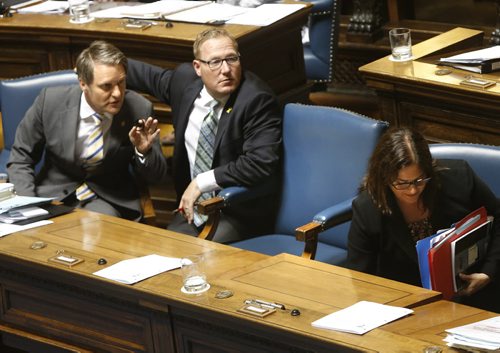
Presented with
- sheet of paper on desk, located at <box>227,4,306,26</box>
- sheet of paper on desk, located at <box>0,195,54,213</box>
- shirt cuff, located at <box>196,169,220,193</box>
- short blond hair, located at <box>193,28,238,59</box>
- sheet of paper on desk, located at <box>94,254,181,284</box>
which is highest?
short blond hair, located at <box>193,28,238,59</box>

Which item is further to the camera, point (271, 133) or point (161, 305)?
point (271, 133)

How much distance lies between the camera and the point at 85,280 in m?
3.45

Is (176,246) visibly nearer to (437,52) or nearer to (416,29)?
(437,52)

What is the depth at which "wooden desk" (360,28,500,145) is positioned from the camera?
167 inches

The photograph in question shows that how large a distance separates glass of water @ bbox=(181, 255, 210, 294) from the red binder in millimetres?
686

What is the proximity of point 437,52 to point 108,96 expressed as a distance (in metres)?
1.47

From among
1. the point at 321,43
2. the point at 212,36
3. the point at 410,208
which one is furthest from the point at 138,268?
the point at 321,43

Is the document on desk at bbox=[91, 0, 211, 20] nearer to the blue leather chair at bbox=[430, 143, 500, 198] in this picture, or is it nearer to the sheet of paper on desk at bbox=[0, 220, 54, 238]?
the sheet of paper on desk at bbox=[0, 220, 54, 238]

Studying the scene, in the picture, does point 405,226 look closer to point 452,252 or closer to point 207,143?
point 452,252

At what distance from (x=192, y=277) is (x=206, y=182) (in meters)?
1.08

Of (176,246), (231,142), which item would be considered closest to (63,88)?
(231,142)

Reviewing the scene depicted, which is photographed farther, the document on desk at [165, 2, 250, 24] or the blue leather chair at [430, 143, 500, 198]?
the document on desk at [165, 2, 250, 24]

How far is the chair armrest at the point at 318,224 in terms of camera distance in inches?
150

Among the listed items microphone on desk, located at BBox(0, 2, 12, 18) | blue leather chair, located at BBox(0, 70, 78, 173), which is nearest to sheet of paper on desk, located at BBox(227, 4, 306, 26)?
blue leather chair, located at BBox(0, 70, 78, 173)
